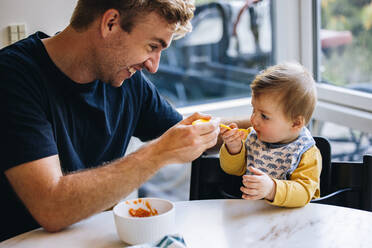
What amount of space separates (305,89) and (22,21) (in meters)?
1.11

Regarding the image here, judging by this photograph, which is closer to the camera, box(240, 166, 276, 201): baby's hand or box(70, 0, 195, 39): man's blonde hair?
box(240, 166, 276, 201): baby's hand

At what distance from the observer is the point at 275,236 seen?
3.45 ft

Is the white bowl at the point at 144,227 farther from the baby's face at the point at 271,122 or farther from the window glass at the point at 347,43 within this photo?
the window glass at the point at 347,43

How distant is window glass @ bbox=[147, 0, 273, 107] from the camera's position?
2.38 metres

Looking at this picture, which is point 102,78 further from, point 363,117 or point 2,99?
point 363,117

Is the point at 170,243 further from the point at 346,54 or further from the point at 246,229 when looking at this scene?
the point at 346,54

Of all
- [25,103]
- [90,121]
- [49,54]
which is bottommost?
[90,121]

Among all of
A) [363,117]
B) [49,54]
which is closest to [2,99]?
[49,54]

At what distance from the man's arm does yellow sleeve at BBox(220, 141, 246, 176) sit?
24 cm

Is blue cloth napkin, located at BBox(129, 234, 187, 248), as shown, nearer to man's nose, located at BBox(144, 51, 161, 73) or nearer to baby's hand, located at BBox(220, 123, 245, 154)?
baby's hand, located at BBox(220, 123, 245, 154)

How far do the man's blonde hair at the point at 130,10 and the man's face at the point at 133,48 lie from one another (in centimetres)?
2

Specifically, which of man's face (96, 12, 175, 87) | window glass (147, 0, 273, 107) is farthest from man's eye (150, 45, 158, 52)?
window glass (147, 0, 273, 107)

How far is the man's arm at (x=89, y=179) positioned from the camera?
1.12 metres

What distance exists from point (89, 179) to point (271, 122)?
56 cm
